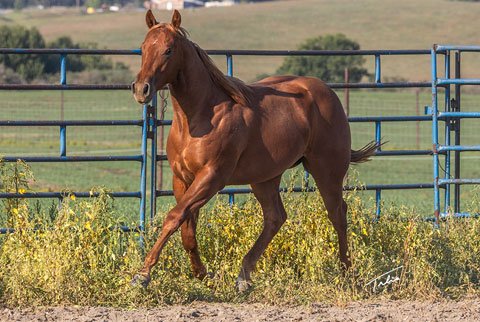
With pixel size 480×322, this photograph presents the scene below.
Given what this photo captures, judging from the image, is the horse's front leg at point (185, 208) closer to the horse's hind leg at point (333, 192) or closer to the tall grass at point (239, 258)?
the tall grass at point (239, 258)

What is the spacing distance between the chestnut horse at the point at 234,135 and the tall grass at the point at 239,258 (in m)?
0.20

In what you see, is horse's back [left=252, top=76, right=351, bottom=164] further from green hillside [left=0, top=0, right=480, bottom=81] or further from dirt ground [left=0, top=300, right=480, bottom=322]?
green hillside [left=0, top=0, right=480, bottom=81]

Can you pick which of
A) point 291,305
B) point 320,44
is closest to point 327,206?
point 291,305

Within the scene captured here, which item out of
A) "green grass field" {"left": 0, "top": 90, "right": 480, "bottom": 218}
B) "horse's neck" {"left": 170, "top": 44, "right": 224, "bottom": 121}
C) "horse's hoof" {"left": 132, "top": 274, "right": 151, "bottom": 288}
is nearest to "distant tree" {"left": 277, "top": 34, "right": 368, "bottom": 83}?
"green grass field" {"left": 0, "top": 90, "right": 480, "bottom": 218}

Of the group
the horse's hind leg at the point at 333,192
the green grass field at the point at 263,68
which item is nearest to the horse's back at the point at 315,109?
the horse's hind leg at the point at 333,192

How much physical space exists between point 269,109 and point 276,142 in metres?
0.26

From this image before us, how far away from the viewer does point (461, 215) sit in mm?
7180

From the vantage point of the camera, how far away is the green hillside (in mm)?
67250

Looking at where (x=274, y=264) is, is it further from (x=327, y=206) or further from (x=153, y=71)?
(x=153, y=71)

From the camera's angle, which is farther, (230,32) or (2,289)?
(230,32)

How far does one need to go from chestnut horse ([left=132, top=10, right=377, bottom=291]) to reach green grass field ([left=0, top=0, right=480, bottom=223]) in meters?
4.52

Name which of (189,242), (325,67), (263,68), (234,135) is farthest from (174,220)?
(263,68)

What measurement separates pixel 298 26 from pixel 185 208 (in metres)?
79.3

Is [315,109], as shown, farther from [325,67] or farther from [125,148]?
[325,67]
